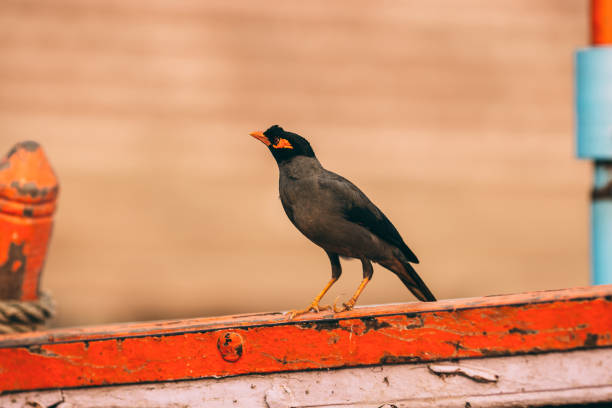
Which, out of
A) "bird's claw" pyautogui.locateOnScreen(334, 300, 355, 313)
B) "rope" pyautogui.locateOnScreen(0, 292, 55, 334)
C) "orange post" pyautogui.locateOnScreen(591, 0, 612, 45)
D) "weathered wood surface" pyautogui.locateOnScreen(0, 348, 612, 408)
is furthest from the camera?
"orange post" pyautogui.locateOnScreen(591, 0, 612, 45)

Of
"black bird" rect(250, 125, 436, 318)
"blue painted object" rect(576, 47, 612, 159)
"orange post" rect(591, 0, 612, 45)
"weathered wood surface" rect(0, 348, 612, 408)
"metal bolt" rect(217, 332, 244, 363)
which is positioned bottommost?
"weathered wood surface" rect(0, 348, 612, 408)

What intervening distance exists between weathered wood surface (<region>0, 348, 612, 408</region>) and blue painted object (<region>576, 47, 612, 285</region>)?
4.57ft

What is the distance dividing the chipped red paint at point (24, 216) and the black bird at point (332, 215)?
39.3 inches

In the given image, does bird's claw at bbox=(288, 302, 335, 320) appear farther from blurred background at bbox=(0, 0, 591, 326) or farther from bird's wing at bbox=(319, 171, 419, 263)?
blurred background at bbox=(0, 0, 591, 326)

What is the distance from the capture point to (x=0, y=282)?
3650mm

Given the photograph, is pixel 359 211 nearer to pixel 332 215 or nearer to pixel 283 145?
pixel 332 215

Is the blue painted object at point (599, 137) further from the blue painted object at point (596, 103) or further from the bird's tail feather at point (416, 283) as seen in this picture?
the bird's tail feather at point (416, 283)

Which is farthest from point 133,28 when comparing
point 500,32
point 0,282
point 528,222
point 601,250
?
point 601,250

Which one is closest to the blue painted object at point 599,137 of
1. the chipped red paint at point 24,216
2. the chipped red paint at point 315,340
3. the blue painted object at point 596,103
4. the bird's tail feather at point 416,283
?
the blue painted object at point 596,103

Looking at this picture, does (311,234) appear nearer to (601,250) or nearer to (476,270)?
(601,250)

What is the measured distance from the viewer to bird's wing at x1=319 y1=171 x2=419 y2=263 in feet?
10.5

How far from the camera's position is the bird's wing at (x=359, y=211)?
3.20 m

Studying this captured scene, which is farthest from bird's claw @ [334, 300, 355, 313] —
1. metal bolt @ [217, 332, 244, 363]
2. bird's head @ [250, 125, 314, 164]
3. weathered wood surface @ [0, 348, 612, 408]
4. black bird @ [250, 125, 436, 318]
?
bird's head @ [250, 125, 314, 164]

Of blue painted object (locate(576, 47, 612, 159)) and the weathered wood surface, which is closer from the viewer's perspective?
the weathered wood surface
